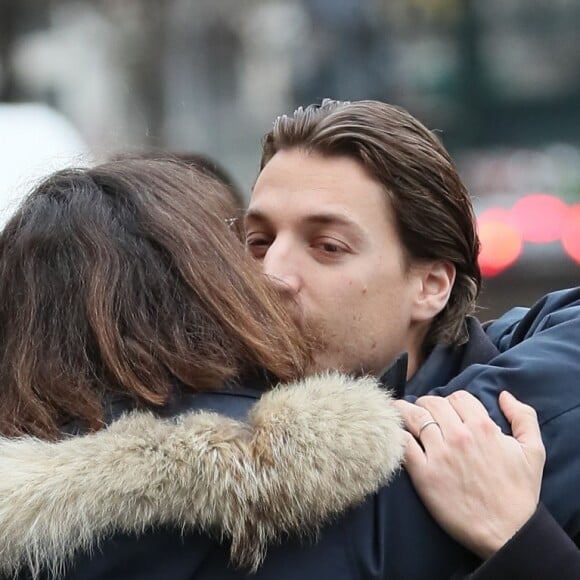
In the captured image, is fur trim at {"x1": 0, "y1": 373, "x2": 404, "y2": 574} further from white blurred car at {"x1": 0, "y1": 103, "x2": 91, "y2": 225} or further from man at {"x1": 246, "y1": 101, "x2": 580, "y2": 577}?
white blurred car at {"x1": 0, "y1": 103, "x2": 91, "y2": 225}

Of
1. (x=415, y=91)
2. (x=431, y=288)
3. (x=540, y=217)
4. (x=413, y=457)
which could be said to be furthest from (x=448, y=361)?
(x=415, y=91)

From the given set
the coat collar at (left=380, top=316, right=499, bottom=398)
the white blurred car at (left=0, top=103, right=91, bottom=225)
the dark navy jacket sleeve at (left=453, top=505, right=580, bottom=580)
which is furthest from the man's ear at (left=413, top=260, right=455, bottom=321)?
the white blurred car at (left=0, top=103, right=91, bottom=225)

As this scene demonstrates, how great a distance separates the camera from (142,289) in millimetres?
2250

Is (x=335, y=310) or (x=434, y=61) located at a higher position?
(x=335, y=310)

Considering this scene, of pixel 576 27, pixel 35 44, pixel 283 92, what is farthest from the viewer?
pixel 35 44

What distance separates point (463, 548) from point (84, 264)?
85 cm

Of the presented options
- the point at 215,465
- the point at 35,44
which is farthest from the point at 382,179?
the point at 35,44

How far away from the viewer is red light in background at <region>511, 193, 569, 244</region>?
10422 mm

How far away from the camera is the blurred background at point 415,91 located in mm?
10305

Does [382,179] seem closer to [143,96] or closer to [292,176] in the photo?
[292,176]

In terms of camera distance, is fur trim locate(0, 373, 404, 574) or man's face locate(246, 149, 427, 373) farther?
man's face locate(246, 149, 427, 373)

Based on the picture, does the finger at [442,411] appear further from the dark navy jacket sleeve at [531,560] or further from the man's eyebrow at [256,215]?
the man's eyebrow at [256,215]

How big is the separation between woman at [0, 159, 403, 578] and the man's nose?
379 millimetres

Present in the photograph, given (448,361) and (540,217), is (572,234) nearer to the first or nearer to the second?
(540,217)
